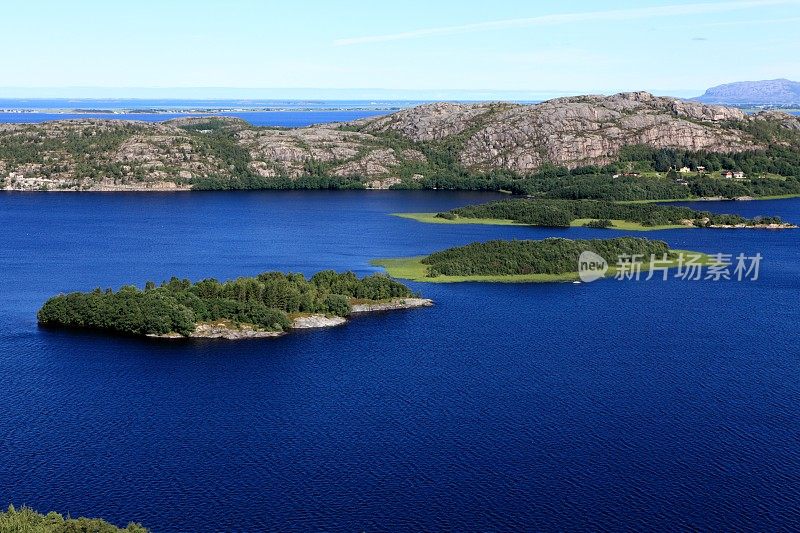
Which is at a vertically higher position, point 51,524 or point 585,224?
point 585,224

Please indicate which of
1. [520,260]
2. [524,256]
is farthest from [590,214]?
[520,260]

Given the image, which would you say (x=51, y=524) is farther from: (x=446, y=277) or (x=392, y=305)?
(x=446, y=277)

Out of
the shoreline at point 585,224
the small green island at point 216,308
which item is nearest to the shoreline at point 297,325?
the small green island at point 216,308

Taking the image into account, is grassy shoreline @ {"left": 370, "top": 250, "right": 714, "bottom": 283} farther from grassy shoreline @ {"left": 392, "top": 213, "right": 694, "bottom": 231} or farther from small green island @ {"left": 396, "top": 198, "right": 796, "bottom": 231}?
small green island @ {"left": 396, "top": 198, "right": 796, "bottom": 231}

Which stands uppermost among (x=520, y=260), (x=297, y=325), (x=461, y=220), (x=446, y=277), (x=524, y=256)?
(x=524, y=256)

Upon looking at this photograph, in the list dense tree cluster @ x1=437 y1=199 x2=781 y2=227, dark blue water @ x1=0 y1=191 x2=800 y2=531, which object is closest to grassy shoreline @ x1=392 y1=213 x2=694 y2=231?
dense tree cluster @ x1=437 y1=199 x2=781 y2=227

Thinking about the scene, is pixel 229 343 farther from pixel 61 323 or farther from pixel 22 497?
pixel 22 497
